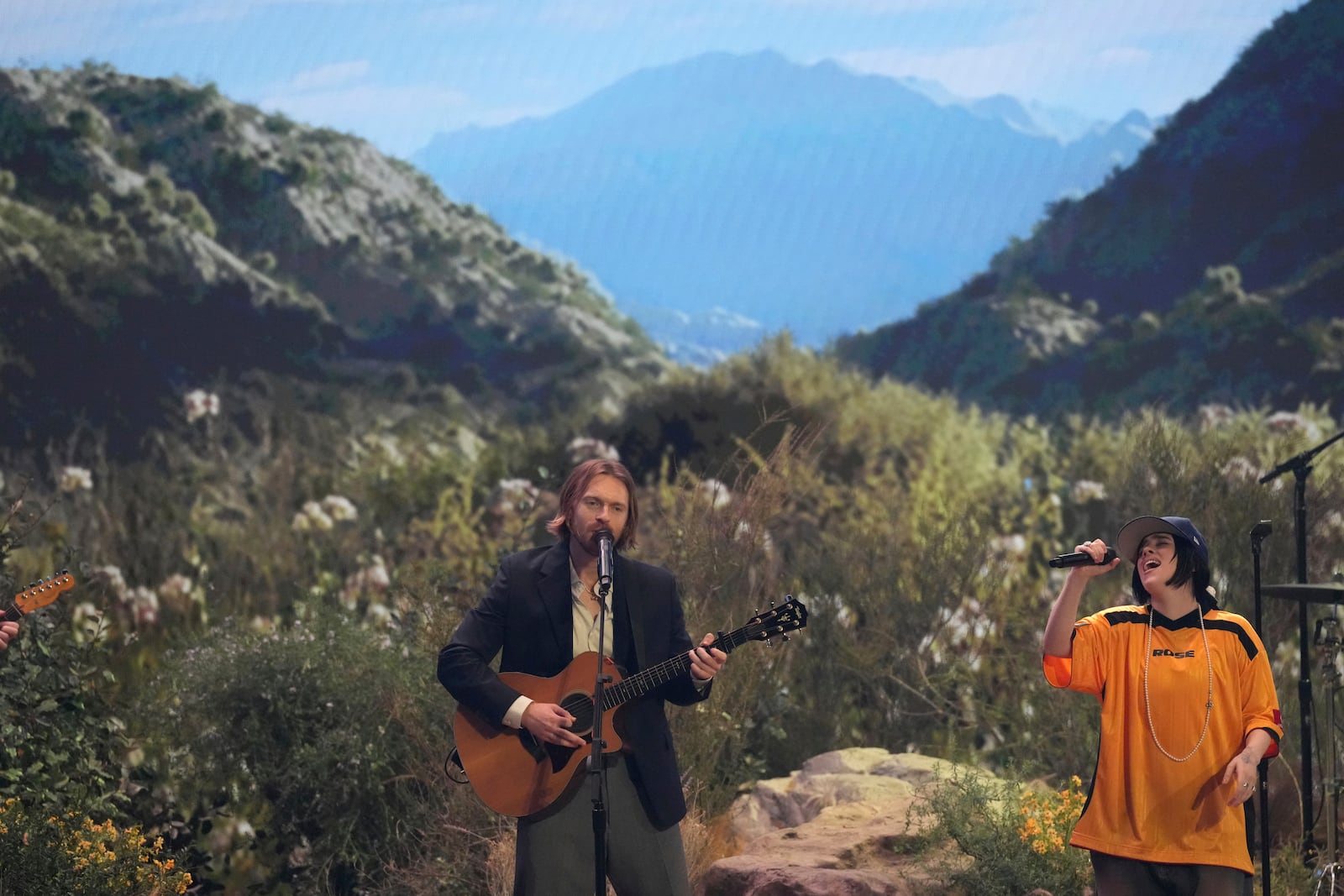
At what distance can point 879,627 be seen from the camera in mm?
7562

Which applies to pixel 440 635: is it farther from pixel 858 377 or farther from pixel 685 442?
pixel 858 377

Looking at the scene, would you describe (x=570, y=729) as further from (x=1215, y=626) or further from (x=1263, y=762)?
A: (x=1263, y=762)

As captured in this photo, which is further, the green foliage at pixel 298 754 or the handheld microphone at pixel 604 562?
the green foliage at pixel 298 754

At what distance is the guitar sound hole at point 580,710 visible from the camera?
3539 mm

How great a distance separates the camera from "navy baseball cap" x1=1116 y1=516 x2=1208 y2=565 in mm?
3398

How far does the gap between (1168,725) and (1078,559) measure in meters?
0.51

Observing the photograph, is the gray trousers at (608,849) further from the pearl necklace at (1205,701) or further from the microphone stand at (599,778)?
the pearl necklace at (1205,701)

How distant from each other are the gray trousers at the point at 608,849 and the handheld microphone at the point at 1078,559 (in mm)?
1132

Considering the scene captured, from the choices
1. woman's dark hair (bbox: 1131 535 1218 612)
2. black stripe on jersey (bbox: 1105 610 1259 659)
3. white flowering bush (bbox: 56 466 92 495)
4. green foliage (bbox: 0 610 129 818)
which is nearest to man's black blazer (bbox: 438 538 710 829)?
black stripe on jersey (bbox: 1105 610 1259 659)

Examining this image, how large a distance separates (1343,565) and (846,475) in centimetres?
561

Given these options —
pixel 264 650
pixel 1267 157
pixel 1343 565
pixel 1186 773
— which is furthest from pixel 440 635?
pixel 1267 157

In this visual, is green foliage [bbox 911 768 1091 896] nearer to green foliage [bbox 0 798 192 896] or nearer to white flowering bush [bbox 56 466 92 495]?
green foliage [bbox 0 798 192 896]

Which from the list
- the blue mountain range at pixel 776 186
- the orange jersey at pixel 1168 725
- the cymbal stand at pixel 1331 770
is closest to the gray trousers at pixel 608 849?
the orange jersey at pixel 1168 725

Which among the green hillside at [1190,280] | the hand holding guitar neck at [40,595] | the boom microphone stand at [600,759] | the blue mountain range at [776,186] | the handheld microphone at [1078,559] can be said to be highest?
the blue mountain range at [776,186]
